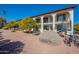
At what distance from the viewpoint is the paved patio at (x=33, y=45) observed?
7363 millimetres

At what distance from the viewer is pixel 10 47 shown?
7.43m

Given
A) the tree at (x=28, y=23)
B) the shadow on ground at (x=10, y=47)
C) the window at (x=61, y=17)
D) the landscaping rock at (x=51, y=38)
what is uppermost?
the window at (x=61, y=17)

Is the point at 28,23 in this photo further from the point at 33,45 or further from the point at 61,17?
the point at 61,17

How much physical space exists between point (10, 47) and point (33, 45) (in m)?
0.63

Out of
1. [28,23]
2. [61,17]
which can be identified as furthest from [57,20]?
[28,23]

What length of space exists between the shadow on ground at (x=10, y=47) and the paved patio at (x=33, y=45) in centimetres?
9

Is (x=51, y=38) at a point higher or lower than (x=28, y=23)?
lower

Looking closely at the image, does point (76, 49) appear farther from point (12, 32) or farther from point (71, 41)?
point (12, 32)

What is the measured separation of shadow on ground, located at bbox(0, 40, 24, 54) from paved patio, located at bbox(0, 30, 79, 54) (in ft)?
0.28

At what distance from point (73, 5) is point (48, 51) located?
4.64 feet

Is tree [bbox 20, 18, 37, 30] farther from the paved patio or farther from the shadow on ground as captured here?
the shadow on ground

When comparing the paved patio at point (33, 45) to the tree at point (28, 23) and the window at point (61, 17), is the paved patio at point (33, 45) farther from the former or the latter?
the window at point (61, 17)

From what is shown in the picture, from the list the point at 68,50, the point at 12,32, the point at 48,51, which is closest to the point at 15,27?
the point at 12,32

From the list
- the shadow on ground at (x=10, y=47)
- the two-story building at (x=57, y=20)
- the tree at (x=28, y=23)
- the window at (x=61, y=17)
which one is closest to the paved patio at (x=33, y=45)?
the shadow on ground at (x=10, y=47)
